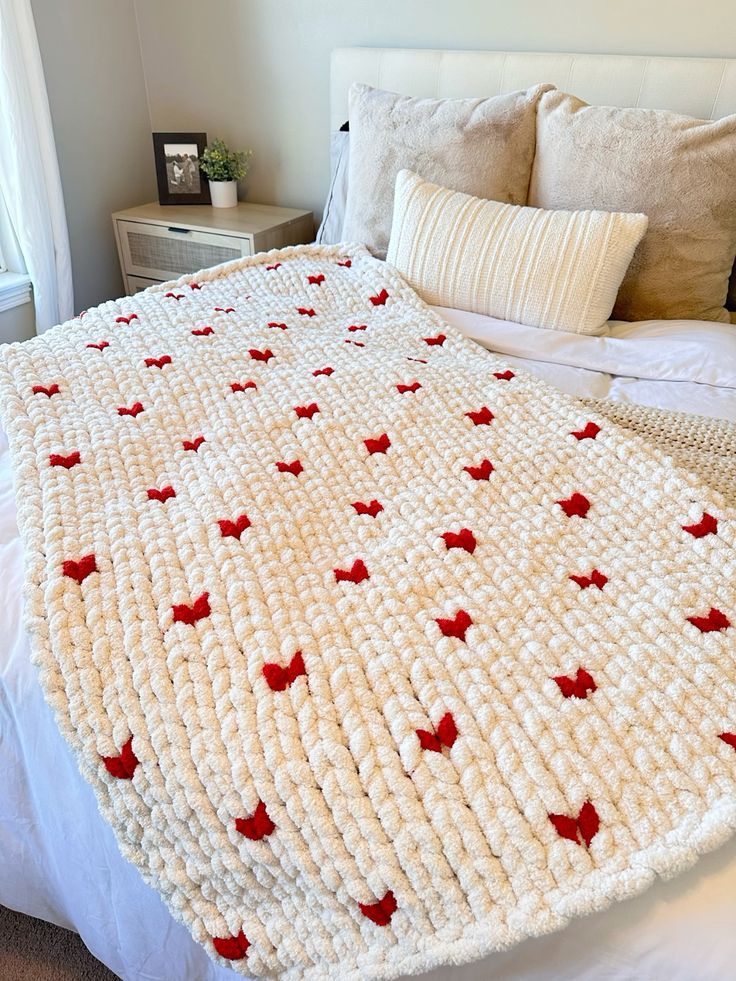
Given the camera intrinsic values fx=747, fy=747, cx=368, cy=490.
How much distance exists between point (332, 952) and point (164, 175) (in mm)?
2595

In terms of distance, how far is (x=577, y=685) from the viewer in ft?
2.39

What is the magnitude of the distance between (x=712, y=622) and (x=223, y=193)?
2385mm

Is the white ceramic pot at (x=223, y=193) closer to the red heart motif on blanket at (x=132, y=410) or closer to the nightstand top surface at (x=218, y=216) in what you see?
the nightstand top surface at (x=218, y=216)

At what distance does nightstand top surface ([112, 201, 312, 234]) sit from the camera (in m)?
2.47

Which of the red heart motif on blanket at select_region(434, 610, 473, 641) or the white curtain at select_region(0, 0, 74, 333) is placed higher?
the white curtain at select_region(0, 0, 74, 333)

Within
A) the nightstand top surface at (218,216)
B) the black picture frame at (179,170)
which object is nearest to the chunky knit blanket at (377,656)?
the nightstand top surface at (218,216)

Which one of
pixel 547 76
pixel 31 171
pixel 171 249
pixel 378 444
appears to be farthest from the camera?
pixel 171 249

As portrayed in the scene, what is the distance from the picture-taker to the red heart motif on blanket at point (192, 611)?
0.81 m

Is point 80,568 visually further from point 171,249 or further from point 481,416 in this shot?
point 171,249

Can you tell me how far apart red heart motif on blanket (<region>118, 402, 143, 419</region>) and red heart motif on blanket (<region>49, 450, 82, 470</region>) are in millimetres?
124

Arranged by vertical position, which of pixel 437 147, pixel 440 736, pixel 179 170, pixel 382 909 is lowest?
pixel 382 909

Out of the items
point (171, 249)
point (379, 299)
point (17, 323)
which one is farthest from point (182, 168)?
point (379, 299)

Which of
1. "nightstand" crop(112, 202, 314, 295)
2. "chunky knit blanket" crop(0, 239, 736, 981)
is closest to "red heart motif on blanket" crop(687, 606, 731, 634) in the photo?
"chunky knit blanket" crop(0, 239, 736, 981)

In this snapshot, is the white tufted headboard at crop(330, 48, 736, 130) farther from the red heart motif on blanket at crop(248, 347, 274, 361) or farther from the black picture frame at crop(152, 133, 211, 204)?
the red heart motif on blanket at crop(248, 347, 274, 361)
